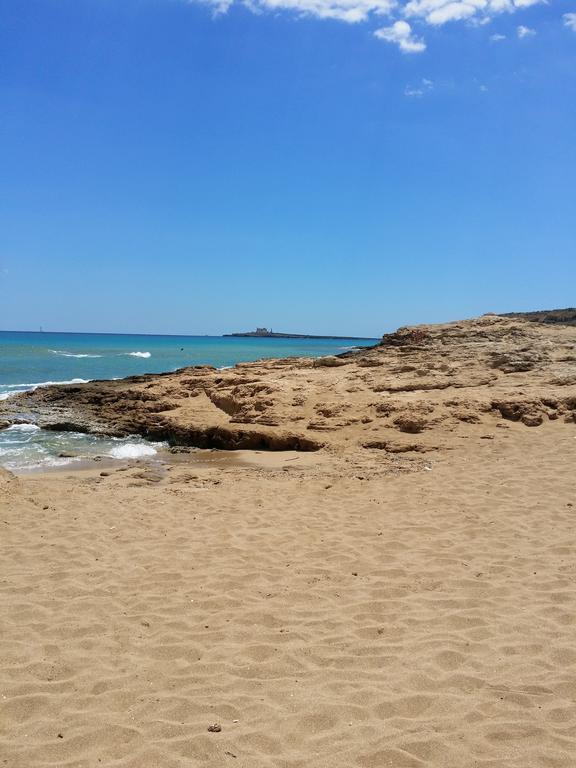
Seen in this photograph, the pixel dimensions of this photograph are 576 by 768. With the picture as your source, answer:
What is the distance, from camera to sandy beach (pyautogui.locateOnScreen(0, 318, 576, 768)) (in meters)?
2.85

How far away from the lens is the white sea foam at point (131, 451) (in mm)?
10969

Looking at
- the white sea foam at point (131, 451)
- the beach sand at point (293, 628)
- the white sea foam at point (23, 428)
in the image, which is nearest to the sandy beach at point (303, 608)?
the beach sand at point (293, 628)

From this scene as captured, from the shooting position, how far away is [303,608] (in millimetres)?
4250

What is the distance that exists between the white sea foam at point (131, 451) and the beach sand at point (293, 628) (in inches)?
144

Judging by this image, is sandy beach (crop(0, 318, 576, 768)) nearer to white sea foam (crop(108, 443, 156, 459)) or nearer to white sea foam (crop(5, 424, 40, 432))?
white sea foam (crop(108, 443, 156, 459))

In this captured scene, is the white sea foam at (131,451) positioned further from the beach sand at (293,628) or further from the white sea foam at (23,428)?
the beach sand at (293,628)

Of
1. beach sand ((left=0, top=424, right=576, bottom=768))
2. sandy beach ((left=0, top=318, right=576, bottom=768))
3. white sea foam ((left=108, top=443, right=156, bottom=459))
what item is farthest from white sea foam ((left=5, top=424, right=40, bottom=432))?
beach sand ((left=0, top=424, right=576, bottom=768))

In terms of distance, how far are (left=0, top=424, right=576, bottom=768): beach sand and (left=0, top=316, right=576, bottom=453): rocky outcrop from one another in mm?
3397

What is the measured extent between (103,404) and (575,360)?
1126cm

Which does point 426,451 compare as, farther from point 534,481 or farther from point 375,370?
point 375,370

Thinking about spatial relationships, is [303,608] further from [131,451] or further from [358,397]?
[358,397]

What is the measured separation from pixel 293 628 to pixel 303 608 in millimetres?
311

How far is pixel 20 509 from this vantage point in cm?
657

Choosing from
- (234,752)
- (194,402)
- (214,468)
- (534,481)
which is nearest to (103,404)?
(194,402)
